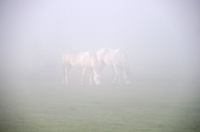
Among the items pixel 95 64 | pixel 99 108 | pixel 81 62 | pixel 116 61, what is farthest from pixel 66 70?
pixel 99 108

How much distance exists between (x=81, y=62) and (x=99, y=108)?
1802mm

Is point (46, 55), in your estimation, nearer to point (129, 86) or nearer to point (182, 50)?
point (129, 86)

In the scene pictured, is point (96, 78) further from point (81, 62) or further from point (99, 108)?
point (99, 108)

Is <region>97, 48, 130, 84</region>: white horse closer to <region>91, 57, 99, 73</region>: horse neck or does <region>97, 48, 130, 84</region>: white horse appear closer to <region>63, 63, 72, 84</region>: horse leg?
<region>91, 57, 99, 73</region>: horse neck

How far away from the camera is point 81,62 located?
6.76 meters

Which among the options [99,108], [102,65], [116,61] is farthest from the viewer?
[102,65]

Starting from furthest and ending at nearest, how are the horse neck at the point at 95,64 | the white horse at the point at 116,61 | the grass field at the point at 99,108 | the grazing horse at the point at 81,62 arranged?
the horse neck at the point at 95,64 < the grazing horse at the point at 81,62 < the white horse at the point at 116,61 < the grass field at the point at 99,108

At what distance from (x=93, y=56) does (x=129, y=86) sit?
871 mm

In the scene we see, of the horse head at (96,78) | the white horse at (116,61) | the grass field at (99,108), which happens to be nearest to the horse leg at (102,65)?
the white horse at (116,61)

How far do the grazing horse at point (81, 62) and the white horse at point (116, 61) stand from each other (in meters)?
0.14

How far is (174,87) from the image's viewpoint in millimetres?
5922

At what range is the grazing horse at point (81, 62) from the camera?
255 inches

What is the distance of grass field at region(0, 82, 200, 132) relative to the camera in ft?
14.5

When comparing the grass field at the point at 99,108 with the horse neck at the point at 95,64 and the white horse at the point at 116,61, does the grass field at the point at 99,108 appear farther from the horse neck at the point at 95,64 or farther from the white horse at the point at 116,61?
the horse neck at the point at 95,64
